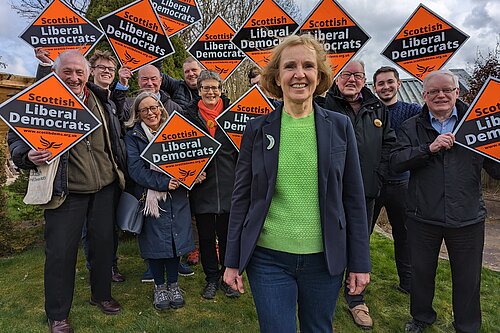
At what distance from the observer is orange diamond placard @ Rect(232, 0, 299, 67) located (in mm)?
4773

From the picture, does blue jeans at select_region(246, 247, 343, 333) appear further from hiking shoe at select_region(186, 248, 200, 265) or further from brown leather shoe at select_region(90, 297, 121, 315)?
hiking shoe at select_region(186, 248, 200, 265)

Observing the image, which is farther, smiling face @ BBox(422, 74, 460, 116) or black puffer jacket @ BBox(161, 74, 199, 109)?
black puffer jacket @ BBox(161, 74, 199, 109)

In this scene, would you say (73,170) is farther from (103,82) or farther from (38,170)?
(103,82)

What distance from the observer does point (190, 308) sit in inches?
153

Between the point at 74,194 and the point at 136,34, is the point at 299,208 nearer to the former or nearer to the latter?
the point at 74,194

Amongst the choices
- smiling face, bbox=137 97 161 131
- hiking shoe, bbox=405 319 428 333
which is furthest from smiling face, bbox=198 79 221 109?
Result: hiking shoe, bbox=405 319 428 333

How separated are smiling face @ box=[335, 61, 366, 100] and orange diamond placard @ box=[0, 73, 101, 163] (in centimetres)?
226

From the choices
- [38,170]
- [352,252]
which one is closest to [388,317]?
[352,252]

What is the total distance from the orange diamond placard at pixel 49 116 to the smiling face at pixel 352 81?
226cm

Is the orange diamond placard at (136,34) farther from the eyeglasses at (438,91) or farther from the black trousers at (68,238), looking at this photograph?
the eyeglasses at (438,91)

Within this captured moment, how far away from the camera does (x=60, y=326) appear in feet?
10.8

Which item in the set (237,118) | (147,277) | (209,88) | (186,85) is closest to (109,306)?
(147,277)

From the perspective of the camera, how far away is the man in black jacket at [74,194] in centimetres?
314

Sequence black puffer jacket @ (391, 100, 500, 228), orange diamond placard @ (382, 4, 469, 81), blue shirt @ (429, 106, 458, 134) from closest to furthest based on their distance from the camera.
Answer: black puffer jacket @ (391, 100, 500, 228)
blue shirt @ (429, 106, 458, 134)
orange diamond placard @ (382, 4, 469, 81)
